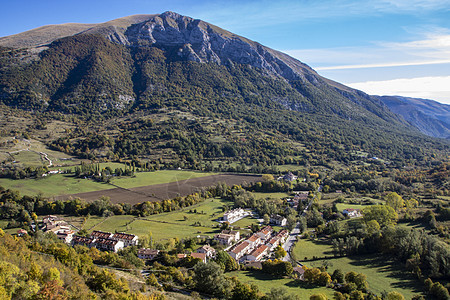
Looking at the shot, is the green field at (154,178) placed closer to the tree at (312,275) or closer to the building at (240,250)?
the building at (240,250)

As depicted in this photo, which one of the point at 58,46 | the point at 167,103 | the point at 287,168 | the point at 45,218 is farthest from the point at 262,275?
the point at 58,46

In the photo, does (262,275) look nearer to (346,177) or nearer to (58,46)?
(346,177)

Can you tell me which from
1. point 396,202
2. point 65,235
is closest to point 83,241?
point 65,235

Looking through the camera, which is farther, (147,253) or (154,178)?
(154,178)

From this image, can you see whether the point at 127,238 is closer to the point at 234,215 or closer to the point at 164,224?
the point at 164,224

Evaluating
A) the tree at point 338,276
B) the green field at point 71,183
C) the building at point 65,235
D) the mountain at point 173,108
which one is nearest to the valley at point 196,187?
the tree at point 338,276

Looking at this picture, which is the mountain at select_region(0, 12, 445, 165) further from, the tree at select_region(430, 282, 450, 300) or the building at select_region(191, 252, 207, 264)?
the tree at select_region(430, 282, 450, 300)
